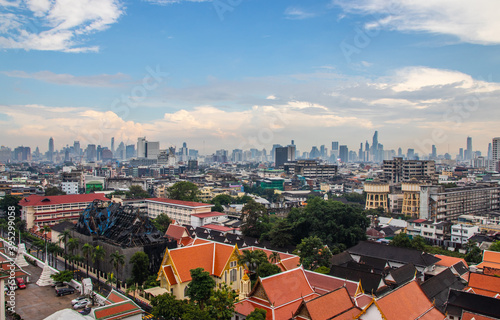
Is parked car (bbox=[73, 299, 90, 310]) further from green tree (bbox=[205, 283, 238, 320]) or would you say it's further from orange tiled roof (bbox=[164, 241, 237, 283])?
green tree (bbox=[205, 283, 238, 320])

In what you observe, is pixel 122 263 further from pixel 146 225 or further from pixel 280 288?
pixel 280 288

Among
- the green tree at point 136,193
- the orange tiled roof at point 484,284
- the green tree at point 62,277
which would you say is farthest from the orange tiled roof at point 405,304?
the green tree at point 136,193

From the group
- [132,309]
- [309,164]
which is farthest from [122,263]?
[309,164]

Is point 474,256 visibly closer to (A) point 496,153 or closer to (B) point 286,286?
(B) point 286,286

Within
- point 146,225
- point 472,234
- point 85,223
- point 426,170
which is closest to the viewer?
point 146,225

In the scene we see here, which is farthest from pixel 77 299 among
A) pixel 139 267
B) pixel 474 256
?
pixel 474 256

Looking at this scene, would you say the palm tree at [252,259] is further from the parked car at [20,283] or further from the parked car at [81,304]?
the parked car at [20,283]
